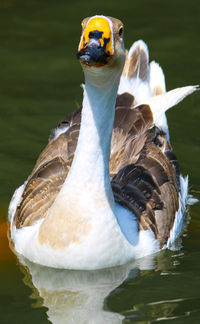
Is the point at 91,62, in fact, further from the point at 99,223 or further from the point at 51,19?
the point at 51,19

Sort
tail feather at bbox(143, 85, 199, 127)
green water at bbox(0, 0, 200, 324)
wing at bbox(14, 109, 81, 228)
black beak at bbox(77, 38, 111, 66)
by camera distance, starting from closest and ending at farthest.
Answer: black beak at bbox(77, 38, 111, 66), green water at bbox(0, 0, 200, 324), wing at bbox(14, 109, 81, 228), tail feather at bbox(143, 85, 199, 127)

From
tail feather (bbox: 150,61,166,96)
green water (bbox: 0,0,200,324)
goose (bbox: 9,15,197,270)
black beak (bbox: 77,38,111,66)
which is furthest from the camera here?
tail feather (bbox: 150,61,166,96)

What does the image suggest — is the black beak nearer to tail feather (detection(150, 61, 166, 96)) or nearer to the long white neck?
the long white neck

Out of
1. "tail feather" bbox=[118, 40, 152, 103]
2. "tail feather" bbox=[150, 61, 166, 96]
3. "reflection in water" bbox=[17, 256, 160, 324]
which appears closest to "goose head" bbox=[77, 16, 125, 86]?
"reflection in water" bbox=[17, 256, 160, 324]

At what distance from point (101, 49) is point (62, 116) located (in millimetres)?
4644

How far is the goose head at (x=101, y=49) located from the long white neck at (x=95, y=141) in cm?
10

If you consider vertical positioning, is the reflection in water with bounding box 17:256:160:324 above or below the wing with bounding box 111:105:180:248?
below

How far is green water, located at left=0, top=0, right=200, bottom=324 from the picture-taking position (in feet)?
21.4

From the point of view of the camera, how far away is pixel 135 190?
774cm

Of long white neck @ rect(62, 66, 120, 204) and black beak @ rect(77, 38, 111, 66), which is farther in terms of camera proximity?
long white neck @ rect(62, 66, 120, 204)

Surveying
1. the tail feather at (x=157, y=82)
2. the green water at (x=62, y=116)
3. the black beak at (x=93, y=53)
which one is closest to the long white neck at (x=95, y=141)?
the black beak at (x=93, y=53)

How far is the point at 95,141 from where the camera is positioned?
6586 mm

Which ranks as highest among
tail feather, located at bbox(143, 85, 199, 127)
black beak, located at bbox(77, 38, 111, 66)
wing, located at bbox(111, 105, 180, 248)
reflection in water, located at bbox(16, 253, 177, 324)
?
black beak, located at bbox(77, 38, 111, 66)

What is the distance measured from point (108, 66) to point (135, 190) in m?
2.01
